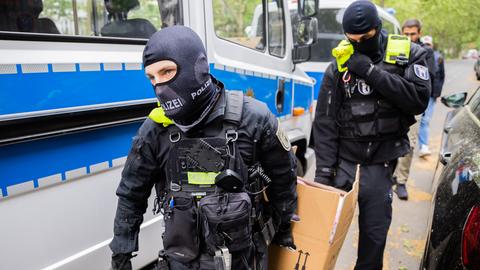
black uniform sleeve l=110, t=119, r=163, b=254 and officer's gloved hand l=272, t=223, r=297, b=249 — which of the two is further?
officer's gloved hand l=272, t=223, r=297, b=249

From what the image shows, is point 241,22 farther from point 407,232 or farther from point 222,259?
point 407,232

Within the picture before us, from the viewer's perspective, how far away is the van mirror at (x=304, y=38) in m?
3.38

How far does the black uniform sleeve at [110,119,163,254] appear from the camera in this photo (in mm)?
1617

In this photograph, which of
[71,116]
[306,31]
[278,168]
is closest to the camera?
[71,116]

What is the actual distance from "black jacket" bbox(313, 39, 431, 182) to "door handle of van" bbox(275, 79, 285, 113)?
0.70 metres

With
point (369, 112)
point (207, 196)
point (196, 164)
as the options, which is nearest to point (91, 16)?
point (196, 164)

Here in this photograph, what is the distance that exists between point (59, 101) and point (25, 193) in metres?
0.38

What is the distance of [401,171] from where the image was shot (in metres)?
4.40

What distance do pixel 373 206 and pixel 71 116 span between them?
1.76 metres

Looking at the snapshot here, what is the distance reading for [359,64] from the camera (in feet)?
7.59

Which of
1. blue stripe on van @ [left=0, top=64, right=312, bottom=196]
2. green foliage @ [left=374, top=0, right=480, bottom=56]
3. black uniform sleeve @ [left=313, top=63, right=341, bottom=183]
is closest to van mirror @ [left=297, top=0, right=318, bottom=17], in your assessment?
black uniform sleeve @ [left=313, top=63, right=341, bottom=183]

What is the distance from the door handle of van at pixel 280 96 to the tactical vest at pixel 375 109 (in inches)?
32.2

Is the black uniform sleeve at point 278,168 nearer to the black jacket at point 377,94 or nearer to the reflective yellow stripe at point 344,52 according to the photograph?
the black jacket at point 377,94

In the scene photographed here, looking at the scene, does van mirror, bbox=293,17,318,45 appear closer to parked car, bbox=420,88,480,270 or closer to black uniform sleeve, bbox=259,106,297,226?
parked car, bbox=420,88,480,270
